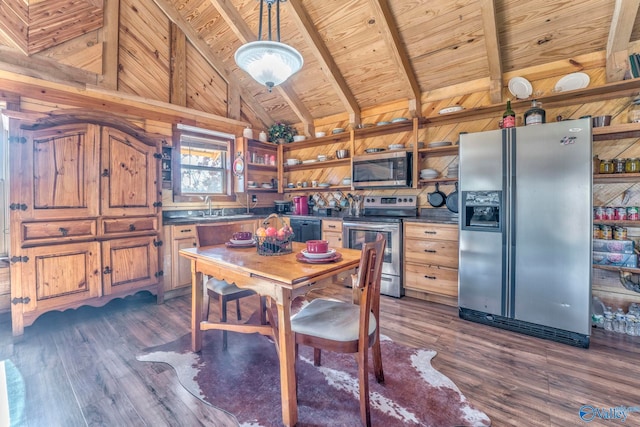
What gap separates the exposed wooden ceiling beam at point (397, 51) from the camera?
2833 millimetres

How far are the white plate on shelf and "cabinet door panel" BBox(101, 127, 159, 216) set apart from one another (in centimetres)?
428

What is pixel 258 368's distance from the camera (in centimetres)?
194

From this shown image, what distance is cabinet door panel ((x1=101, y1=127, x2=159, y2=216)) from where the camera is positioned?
2.86m

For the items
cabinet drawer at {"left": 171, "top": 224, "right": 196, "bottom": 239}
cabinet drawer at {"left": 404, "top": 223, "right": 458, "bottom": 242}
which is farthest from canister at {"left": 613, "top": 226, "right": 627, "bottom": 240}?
cabinet drawer at {"left": 171, "top": 224, "right": 196, "bottom": 239}

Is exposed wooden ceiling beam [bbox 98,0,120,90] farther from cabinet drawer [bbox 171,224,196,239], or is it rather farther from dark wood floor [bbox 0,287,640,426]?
dark wood floor [bbox 0,287,640,426]

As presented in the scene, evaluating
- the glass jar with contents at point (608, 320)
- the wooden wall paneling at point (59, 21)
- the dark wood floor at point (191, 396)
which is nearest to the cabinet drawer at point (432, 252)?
the dark wood floor at point (191, 396)

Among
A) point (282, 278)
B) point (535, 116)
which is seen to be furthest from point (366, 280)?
point (535, 116)

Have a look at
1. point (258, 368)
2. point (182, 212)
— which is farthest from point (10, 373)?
point (182, 212)

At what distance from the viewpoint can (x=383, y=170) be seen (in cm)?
366

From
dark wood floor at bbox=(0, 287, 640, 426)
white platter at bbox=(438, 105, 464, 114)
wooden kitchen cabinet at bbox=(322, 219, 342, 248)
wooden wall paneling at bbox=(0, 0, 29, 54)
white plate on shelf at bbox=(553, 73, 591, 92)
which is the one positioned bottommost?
dark wood floor at bbox=(0, 287, 640, 426)

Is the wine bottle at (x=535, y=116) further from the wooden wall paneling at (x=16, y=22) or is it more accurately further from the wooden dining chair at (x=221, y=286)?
the wooden wall paneling at (x=16, y=22)

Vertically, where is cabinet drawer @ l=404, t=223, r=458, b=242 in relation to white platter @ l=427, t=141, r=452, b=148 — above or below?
below

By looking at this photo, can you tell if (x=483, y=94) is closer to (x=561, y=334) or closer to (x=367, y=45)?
(x=367, y=45)

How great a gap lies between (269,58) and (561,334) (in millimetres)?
3066
